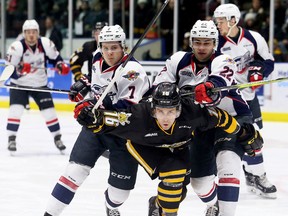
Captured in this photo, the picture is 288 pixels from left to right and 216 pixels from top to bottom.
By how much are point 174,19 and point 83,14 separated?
4.78 ft

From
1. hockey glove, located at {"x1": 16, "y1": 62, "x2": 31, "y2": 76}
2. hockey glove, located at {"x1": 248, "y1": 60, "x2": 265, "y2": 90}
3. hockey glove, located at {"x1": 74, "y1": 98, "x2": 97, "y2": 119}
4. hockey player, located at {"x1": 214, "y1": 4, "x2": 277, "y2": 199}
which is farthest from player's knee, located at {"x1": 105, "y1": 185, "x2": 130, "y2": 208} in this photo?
hockey glove, located at {"x1": 16, "y1": 62, "x2": 31, "y2": 76}

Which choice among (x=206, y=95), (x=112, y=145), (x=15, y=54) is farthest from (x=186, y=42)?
(x=206, y=95)

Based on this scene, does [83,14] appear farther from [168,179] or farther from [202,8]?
[168,179]

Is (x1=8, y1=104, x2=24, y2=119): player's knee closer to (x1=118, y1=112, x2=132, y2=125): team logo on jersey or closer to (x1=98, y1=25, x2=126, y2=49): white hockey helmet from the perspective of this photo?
(x1=98, y1=25, x2=126, y2=49): white hockey helmet

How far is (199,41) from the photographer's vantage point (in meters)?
4.25

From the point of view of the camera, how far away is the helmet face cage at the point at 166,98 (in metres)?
3.75

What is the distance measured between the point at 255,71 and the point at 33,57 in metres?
2.49

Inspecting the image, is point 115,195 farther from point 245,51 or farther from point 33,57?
point 33,57

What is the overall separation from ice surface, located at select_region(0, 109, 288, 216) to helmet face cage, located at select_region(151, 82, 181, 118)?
1199 millimetres

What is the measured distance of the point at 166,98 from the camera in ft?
12.3

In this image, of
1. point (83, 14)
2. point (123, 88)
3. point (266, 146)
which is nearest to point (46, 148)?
point (266, 146)

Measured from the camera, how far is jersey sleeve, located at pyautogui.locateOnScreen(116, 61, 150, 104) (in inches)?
161

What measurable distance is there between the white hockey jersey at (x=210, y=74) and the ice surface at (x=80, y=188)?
0.76 metres

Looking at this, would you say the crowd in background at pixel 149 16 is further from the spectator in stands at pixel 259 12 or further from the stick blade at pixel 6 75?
the stick blade at pixel 6 75
